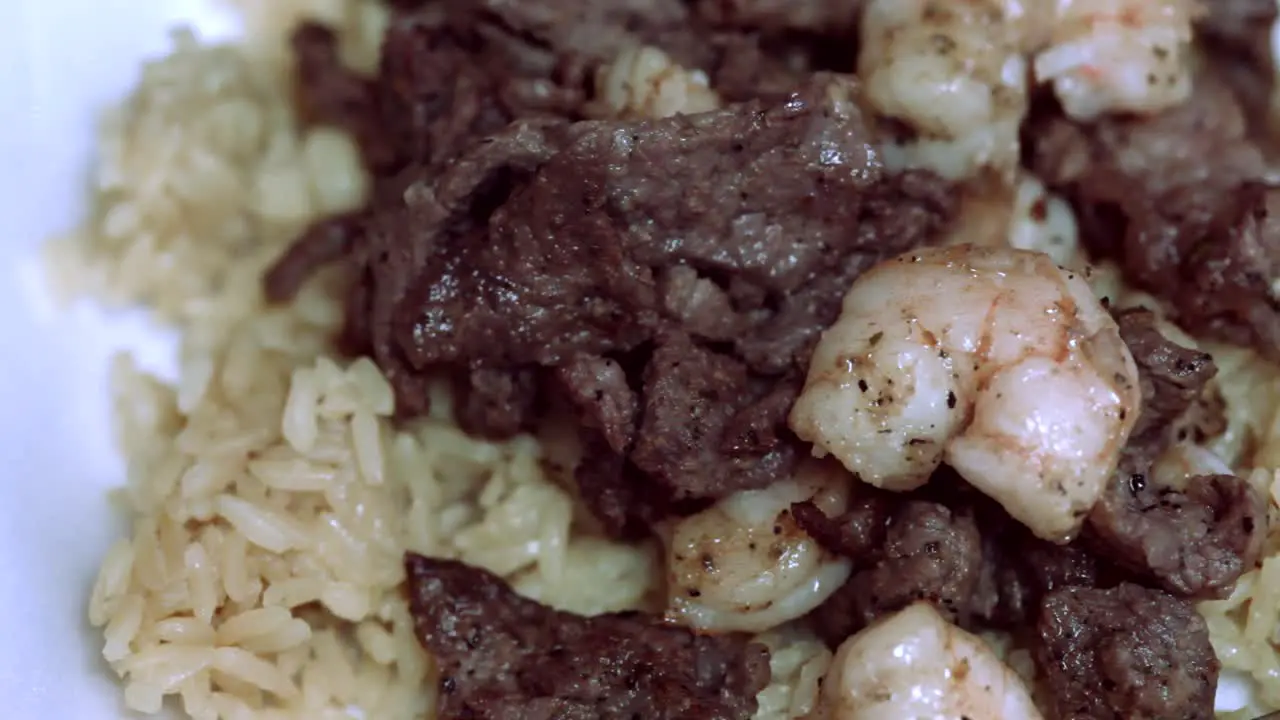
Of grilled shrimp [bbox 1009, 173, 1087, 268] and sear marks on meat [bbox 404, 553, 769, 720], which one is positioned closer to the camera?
sear marks on meat [bbox 404, 553, 769, 720]

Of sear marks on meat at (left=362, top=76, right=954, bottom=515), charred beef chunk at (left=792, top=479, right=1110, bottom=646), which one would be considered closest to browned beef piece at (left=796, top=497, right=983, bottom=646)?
charred beef chunk at (left=792, top=479, right=1110, bottom=646)

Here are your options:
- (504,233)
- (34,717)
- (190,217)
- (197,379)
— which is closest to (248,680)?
(34,717)

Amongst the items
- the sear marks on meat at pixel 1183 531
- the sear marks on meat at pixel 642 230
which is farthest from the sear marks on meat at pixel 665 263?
the sear marks on meat at pixel 1183 531

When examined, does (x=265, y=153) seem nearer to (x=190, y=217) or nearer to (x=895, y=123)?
(x=190, y=217)

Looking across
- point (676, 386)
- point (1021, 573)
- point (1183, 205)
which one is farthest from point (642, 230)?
point (1183, 205)

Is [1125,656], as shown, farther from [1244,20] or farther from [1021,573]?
[1244,20]

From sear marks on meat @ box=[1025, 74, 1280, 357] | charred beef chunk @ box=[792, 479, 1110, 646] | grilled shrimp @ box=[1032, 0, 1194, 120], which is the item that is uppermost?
grilled shrimp @ box=[1032, 0, 1194, 120]

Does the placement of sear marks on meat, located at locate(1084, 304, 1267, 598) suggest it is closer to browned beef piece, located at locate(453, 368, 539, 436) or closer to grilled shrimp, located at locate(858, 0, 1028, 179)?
grilled shrimp, located at locate(858, 0, 1028, 179)
